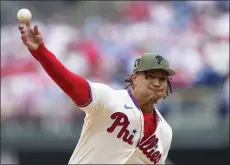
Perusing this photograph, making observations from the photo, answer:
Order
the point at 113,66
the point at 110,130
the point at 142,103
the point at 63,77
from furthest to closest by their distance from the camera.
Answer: the point at 113,66, the point at 142,103, the point at 110,130, the point at 63,77

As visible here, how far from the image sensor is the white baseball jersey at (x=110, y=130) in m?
3.82

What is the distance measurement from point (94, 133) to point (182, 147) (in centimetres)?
524

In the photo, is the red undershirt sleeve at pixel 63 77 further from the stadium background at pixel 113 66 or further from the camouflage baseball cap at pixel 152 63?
the stadium background at pixel 113 66

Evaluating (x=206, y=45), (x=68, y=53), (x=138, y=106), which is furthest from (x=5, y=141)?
(x=138, y=106)

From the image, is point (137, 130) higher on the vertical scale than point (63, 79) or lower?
lower

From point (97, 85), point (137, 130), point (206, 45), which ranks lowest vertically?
point (137, 130)

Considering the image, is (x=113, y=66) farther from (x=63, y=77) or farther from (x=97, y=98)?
(x=63, y=77)

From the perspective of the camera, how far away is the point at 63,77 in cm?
355

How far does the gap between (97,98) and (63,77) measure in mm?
299

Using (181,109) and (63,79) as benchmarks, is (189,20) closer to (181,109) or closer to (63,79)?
(181,109)

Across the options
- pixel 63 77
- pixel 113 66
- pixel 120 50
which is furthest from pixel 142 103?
pixel 120 50

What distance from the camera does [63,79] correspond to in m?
3.55

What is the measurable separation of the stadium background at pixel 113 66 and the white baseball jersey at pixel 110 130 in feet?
16.5

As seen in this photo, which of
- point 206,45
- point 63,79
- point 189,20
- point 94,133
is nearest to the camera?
point 63,79
